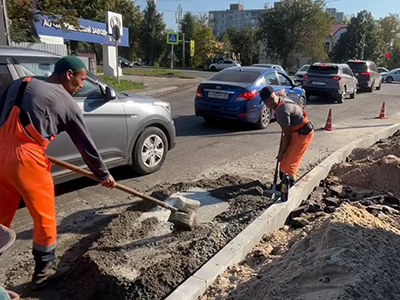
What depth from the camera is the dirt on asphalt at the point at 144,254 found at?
3100 millimetres

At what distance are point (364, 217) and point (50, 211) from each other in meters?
2.90

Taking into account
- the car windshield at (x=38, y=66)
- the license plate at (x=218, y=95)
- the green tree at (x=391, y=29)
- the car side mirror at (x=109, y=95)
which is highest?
the green tree at (x=391, y=29)

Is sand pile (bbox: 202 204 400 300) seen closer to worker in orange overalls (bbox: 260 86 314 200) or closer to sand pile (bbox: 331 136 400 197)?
worker in orange overalls (bbox: 260 86 314 200)

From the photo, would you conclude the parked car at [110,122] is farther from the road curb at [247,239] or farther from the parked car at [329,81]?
the parked car at [329,81]

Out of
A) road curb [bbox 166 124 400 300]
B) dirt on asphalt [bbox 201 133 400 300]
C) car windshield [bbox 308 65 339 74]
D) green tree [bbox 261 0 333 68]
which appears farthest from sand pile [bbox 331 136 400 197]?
green tree [bbox 261 0 333 68]

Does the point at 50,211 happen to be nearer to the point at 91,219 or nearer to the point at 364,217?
the point at 91,219

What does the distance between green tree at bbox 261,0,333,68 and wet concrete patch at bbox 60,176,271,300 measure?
49766 millimetres

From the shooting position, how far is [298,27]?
50812 mm

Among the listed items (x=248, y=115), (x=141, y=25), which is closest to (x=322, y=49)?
(x=141, y=25)

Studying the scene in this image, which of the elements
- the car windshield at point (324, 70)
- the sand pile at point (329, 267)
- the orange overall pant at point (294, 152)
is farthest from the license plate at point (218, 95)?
the car windshield at point (324, 70)

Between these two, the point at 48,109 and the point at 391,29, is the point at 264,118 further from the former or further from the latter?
the point at 391,29

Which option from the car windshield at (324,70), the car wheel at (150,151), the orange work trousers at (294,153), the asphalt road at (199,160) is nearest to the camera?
the asphalt road at (199,160)

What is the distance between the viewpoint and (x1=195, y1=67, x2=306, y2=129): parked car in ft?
30.3

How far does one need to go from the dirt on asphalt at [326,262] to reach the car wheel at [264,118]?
5.13 metres
